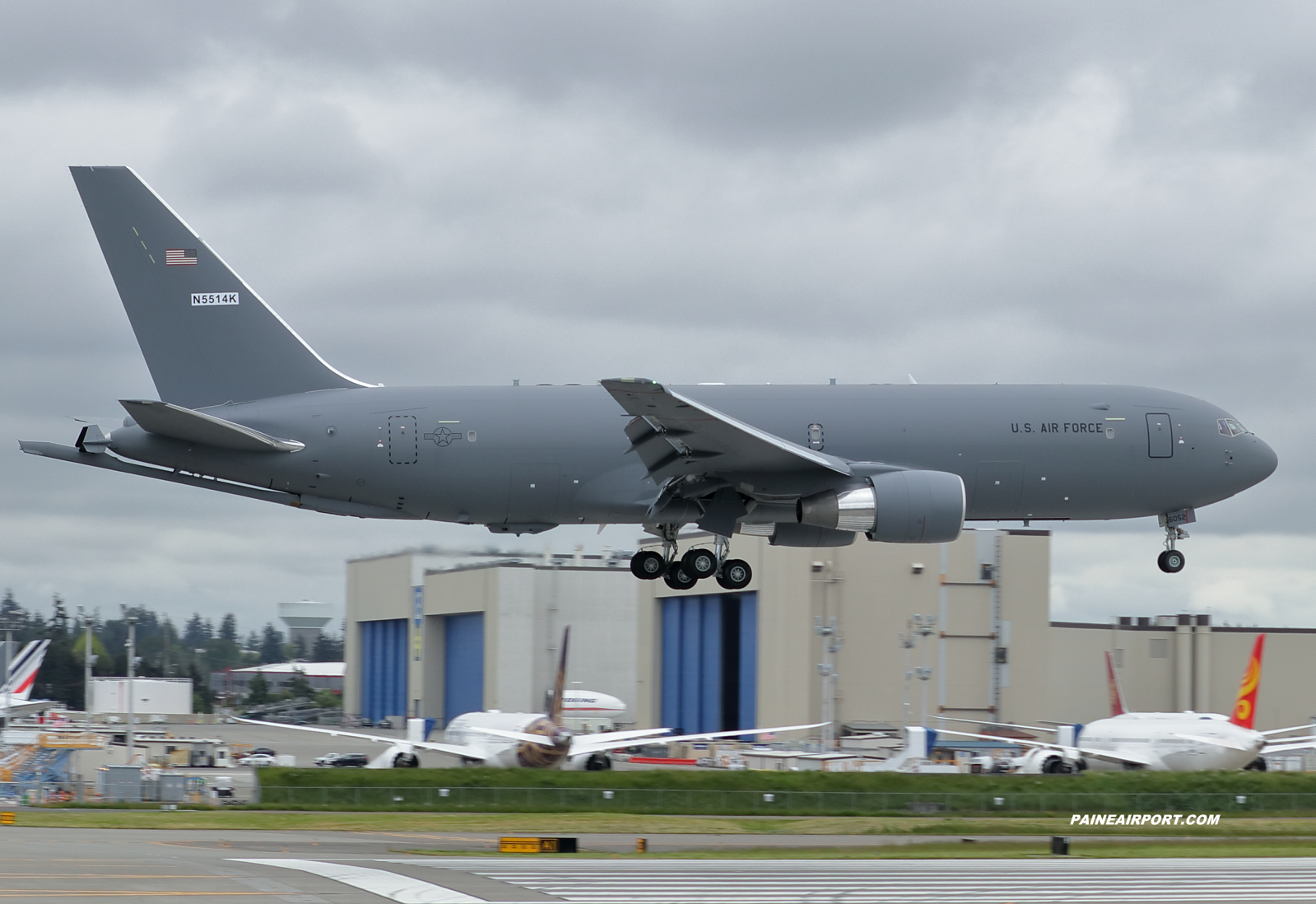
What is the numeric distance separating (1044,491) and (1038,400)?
95.9 inches

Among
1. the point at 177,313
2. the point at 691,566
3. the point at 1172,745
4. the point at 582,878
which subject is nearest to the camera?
the point at 582,878


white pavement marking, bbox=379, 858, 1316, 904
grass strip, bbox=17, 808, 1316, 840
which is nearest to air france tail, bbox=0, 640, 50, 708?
grass strip, bbox=17, 808, 1316, 840

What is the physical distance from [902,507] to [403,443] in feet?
42.0

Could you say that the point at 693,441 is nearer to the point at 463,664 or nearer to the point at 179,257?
the point at 179,257

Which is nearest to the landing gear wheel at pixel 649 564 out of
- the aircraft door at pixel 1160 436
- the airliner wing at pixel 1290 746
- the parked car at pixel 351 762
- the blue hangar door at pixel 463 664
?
the aircraft door at pixel 1160 436

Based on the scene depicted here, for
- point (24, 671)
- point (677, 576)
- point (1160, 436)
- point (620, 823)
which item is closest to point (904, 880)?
point (677, 576)

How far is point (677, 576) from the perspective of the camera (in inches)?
1614

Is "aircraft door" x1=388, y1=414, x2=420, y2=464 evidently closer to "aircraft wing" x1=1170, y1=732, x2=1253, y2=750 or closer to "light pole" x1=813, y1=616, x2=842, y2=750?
"aircraft wing" x1=1170, y1=732, x2=1253, y2=750

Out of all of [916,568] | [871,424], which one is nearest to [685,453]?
[871,424]

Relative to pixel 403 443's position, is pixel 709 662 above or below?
below

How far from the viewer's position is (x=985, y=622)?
96125 millimetres

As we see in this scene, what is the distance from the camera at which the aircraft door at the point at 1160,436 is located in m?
39.8

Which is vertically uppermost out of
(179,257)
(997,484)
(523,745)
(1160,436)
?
(179,257)

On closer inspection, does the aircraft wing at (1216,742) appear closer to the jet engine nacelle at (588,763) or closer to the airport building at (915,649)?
the airport building at (915,649)
